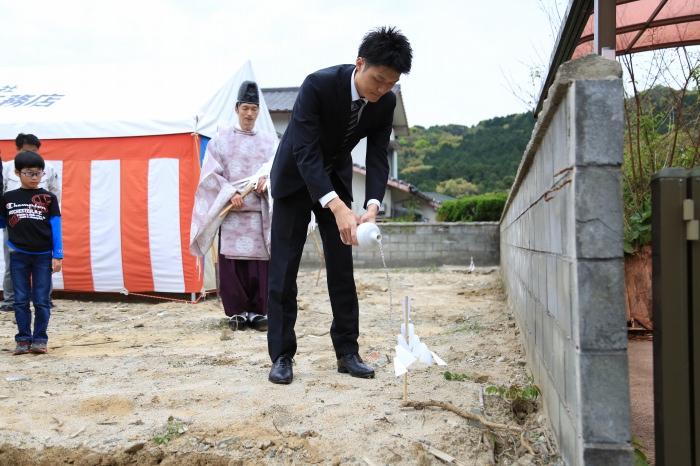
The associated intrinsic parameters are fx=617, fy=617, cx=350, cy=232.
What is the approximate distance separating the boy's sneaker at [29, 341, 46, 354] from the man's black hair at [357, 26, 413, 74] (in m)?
2.65

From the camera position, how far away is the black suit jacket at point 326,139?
2.54 m

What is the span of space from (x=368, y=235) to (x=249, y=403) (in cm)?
82

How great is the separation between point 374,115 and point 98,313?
3.86 m

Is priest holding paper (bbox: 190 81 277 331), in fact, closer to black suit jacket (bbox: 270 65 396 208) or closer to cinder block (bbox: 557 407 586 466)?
black suit jacket (bbox: 270 65 396 208)

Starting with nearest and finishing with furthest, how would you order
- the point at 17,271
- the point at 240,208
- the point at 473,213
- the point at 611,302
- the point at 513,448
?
→ 1. the point at 611,302
2. the point at 513,448
3. the point at 17,271
4. the point at 240,208
5. the point at 473,213

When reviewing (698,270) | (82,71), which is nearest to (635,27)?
(698,270)

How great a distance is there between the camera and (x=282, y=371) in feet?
9.00

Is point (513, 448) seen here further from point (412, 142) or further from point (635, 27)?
point (412, 142)

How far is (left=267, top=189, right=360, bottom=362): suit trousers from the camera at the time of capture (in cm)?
283

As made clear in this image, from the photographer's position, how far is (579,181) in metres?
1.44

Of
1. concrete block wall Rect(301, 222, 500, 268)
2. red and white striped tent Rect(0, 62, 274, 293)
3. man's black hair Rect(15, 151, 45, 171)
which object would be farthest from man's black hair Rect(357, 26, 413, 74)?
concrete block wall Rect(301, 222, 500, 268)

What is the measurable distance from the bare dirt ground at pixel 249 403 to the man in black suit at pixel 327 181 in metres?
0.23

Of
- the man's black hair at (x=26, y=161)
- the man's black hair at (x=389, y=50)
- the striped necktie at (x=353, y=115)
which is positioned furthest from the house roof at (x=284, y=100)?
the man's black hair at (x=389, y=50)

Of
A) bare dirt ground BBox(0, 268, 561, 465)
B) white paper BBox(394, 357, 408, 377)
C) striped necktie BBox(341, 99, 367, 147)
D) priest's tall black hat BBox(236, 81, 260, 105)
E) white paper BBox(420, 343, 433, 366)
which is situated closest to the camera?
bare dirt ground BBox(0, 268, 561, 465)
